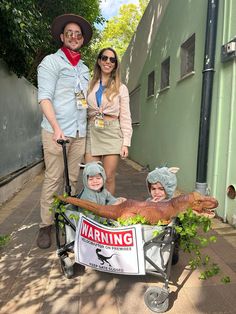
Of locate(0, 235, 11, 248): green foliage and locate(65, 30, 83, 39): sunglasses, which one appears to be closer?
locate(65, 30, 83, 39): sunglasses

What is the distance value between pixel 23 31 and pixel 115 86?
2840 millimetres

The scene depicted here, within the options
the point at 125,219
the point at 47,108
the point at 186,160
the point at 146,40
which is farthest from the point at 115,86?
the point at 146,40

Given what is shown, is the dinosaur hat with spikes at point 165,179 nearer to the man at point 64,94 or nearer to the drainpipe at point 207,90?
the man at point 64,94

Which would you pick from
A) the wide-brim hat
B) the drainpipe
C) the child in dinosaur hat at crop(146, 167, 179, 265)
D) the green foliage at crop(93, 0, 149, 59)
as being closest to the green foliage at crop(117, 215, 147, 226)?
the child in dinosaur hat at crop(146, 167, 179, 265)

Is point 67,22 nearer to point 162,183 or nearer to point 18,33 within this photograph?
point 162,183

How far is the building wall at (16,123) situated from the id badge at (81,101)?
3.06 m

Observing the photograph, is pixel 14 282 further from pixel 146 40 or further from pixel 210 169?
pixel 146 40

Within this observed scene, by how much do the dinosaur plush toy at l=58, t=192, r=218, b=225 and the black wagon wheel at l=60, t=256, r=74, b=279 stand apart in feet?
1.90

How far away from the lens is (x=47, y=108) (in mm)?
3322

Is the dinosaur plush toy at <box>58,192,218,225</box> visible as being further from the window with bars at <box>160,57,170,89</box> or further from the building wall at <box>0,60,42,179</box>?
the window with bars at <box>160,57,170,89</box>

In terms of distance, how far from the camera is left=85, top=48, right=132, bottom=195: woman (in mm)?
3596

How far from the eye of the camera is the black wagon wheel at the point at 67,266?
298 centimetres

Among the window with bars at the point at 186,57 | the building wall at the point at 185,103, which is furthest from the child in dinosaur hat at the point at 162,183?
the window with bars at the point at 186,57

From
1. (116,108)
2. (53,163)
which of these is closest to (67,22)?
(116,108)
